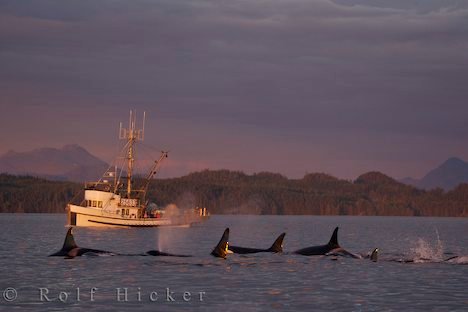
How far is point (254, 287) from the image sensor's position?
131 ft

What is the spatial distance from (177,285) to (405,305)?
36.5ft

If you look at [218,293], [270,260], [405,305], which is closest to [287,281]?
[218,293]

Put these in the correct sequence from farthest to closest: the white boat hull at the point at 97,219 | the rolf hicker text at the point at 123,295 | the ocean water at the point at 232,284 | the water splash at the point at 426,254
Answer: the white boat hull at the point at 97,219 < the water splash at the point at 426,254 < the rolf hicker text at the point at 123,295 < the ocean water at the point at 232,284

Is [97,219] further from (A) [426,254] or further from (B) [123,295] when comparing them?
(B) [123,295]

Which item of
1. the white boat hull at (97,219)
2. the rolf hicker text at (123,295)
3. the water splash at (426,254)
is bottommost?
the rolf hicker text at (123,295)

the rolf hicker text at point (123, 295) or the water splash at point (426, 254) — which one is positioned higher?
the water splash at point (426, 254)

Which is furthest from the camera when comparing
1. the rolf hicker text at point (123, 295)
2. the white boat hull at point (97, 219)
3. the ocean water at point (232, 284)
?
the white boat hull at point (97, 219)

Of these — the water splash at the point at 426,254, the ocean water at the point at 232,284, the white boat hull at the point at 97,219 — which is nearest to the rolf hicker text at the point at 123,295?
the ocean water at the point at 232,284

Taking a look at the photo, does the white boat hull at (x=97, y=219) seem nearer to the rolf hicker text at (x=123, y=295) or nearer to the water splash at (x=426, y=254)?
the water splash at (x=426, y=254)

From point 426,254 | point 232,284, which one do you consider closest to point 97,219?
point 426,254

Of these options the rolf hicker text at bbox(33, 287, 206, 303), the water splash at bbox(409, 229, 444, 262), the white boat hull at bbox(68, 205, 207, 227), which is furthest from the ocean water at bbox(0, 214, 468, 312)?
the white boat hull at bbox(68, 205, 207, 227)

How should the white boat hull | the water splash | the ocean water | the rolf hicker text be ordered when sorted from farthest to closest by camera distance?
the white boat hull < the water splash < the rolf hicker text < the ocean water

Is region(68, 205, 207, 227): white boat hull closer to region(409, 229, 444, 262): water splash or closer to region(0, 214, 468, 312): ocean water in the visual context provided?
region(409, 229, 444, 262): water splash

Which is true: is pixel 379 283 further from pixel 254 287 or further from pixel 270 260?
pixel 270 260
